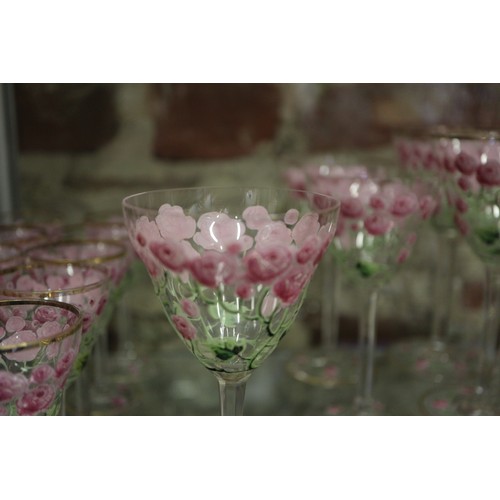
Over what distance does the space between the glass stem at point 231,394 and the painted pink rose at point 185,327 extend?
0.04m

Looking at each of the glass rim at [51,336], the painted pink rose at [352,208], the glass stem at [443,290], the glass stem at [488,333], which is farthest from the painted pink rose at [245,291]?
the glass stem at [443,290]

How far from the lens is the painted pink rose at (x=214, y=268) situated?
39 centimetres

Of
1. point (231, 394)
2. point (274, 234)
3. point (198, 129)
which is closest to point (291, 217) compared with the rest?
point (274, 234)

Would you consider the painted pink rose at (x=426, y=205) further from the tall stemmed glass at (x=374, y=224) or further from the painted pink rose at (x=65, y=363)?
the painted pink rose at (x=65, y=363)

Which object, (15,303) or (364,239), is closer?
(15,303)

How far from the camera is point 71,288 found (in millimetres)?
465

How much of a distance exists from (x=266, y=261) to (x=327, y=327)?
1.57ft

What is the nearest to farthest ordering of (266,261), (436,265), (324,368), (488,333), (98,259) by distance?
1. (266,261)
2. (98,259)
3. (488,333)
4. (324,368)
5. (436,265)

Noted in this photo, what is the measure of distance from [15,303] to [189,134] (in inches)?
16.4

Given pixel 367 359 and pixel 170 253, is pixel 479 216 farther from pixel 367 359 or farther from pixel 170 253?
pixel 170 253
